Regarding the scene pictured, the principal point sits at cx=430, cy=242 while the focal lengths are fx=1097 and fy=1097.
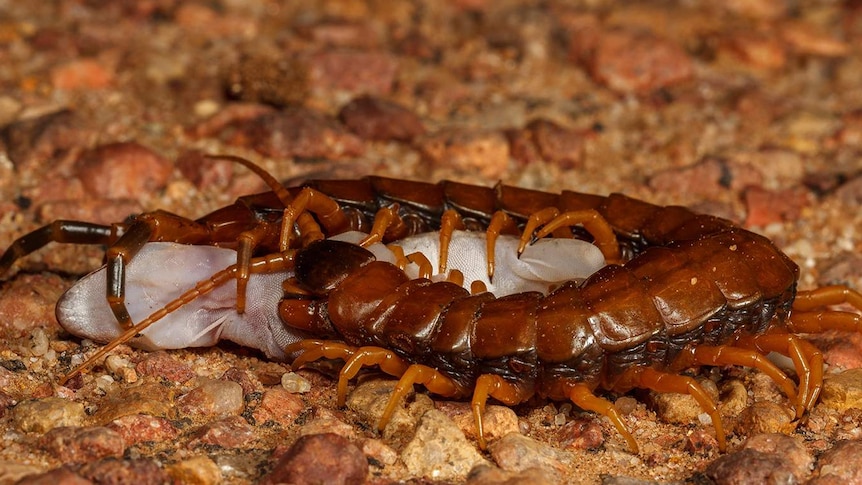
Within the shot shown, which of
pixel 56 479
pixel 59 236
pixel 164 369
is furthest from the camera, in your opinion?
pixel 59 236

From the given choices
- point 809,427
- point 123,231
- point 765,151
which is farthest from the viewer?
point 765,151

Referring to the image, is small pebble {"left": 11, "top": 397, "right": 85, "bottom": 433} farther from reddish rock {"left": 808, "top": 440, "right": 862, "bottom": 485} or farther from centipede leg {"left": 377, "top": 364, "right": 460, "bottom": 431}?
reddish rock {"left": 808, "top": 440, "right": 862, "bottom": 485}

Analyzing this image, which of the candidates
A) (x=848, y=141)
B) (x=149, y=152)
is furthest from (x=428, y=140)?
(x=848, y=141)

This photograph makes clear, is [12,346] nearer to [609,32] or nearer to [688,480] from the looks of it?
[688,480]

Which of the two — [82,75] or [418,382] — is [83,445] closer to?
[418,382]

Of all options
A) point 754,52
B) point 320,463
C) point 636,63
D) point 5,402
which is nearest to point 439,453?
point 320,463

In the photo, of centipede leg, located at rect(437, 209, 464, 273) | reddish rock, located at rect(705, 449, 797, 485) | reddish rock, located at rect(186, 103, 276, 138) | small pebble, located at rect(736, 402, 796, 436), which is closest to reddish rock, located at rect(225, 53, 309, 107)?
reddish rock, located at rect(186, 103, 276, 138)

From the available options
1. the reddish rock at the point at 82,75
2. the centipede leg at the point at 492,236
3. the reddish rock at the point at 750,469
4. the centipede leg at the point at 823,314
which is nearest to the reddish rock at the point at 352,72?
the reddish rock at the point at 82,75
